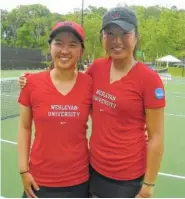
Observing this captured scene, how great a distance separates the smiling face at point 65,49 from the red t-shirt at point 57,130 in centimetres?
13

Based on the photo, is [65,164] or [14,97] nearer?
[65,164]

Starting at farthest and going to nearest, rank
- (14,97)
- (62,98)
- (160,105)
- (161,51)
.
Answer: (161,51), (14,97), (62,98), (160,105)

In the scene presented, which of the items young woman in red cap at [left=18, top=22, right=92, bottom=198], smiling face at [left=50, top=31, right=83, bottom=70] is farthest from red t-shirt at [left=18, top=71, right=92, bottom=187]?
smiling face at [left=50, top=31, right=83, bottom=70]

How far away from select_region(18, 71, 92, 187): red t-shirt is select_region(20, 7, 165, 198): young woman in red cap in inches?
3.3

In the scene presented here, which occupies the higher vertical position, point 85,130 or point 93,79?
point 93,79

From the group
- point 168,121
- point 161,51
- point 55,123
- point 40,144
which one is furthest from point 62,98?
point 161,51

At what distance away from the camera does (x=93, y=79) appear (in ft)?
7.91

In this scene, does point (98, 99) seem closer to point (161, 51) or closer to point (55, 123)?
point (55, 123)

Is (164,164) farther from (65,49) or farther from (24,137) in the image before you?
(65,49)

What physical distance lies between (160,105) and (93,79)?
1.65ft

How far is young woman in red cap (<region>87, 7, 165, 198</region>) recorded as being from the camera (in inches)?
85.7

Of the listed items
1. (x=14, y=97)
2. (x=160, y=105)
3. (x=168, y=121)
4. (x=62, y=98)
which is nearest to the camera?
(x=160, y=105)

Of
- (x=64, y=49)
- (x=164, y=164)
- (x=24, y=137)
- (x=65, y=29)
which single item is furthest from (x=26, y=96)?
(x=164, y=164)

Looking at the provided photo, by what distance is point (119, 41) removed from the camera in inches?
88.2
